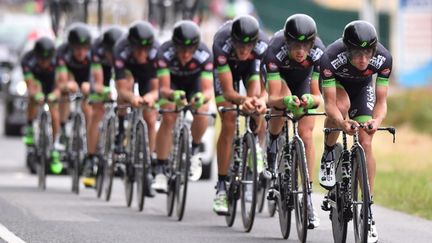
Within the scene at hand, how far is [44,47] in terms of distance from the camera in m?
20.2

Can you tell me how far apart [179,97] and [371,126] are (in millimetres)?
3976

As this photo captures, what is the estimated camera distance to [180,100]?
15664mm

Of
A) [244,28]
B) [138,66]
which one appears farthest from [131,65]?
[244,28]

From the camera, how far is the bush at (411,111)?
1173 inches

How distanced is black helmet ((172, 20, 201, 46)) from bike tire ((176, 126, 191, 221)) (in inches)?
32.7

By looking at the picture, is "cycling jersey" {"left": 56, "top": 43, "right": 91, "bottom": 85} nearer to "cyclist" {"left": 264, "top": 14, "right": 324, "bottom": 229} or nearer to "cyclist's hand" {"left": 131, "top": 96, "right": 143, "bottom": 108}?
"cyclist's hand" {"left": 131, "top": 96, "right": 143, "bottom": 108}

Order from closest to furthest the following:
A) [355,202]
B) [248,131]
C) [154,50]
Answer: [355,202], [248,131], [154,50]

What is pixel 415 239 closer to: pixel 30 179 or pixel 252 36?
pixel 252 36

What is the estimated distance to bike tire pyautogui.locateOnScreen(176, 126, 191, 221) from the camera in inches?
605

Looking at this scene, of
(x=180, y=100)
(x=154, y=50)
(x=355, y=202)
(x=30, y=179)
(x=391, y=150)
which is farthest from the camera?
(x=391, y=150)

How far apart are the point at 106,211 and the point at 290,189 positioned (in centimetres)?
350

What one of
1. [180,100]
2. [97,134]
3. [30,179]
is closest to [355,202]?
[180,100]

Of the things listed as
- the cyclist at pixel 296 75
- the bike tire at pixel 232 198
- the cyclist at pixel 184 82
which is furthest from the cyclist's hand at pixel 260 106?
the cyclist at pixel 184 82

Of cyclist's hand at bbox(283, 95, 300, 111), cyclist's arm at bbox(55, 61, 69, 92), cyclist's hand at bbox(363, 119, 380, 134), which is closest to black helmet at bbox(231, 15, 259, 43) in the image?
cyclist's hand at bbox(283, 95, 300, 111)
